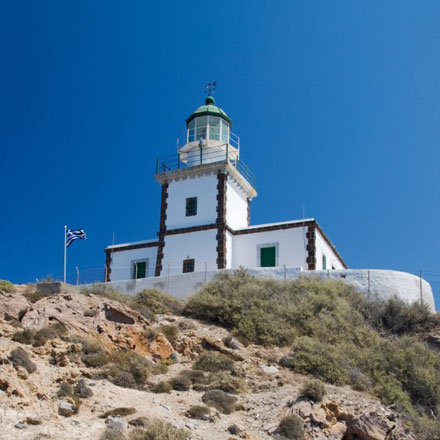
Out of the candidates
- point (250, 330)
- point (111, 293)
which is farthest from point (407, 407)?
point (111, 293)

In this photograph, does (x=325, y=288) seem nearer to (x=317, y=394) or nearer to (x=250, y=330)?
(x=250, y=330)

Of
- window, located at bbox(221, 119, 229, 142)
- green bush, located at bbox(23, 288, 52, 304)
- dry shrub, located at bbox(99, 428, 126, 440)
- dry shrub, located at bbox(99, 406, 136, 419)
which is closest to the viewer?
dry shrub, located at bbox(99, 428, 126, 440)

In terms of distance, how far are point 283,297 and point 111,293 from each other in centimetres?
687

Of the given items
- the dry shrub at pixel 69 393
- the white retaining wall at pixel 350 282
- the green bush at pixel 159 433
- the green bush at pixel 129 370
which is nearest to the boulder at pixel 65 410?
the dry shrub at pixel 69 393

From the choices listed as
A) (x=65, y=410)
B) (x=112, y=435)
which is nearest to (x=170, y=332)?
(x=65, y=410)

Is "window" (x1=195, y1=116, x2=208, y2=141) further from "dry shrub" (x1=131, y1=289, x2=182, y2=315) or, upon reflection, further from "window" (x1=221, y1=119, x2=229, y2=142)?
"dry shrub" (x1=131, y1=289, x2=182, y2=315)

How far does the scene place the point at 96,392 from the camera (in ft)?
46.3

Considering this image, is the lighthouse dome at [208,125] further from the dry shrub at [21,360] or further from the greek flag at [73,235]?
the dry shrub at [21,360]

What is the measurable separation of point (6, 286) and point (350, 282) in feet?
47.4

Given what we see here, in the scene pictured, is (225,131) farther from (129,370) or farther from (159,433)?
(159,433)

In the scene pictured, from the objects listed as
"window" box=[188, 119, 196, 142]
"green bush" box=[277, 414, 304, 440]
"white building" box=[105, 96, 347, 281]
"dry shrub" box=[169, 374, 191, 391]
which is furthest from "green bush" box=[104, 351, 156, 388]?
"window" box=[188, 119, 196, 142]

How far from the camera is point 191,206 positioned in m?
32.7

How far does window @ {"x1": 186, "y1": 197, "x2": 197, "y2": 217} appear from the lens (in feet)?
107

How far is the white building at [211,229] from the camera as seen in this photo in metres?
30.4
